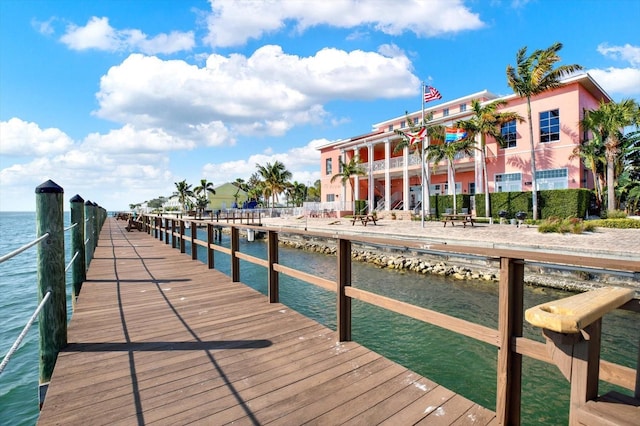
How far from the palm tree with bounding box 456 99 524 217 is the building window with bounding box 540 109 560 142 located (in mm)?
1399

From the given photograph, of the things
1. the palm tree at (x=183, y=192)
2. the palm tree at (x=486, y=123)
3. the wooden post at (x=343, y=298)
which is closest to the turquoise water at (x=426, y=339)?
the wooden post at (x=343, y=298)

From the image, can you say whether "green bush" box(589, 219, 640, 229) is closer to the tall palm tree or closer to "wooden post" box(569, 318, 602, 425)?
the tall palm tree

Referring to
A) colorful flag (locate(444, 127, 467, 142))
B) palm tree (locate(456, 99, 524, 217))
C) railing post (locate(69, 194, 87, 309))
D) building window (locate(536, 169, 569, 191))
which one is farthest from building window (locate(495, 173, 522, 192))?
railing post (locate(69, 194, 87, 309))

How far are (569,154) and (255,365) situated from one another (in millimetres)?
22749

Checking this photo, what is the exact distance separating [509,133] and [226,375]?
24.4 m

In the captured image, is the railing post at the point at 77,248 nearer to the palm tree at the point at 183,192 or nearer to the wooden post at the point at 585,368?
the wooden post at the point at 585,368

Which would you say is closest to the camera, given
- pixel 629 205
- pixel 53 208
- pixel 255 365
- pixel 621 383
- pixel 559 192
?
pixel 621 383

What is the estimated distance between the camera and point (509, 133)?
22312 mm

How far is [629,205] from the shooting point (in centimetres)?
2028

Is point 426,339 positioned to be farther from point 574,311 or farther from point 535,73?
point 535,73

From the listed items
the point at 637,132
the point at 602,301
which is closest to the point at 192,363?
the point at 602,301

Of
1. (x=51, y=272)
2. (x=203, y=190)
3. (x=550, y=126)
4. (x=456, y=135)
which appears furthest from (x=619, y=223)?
(x=203, y=190)

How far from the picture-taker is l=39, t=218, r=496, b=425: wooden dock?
216cm

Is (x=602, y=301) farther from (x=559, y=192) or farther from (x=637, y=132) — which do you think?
(x=637, y=132)
